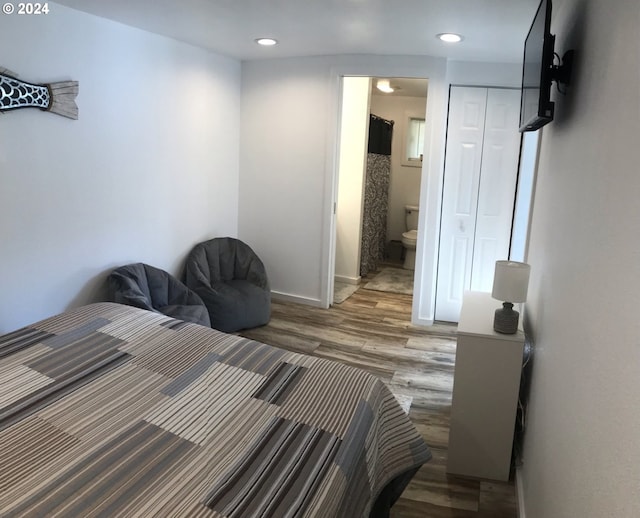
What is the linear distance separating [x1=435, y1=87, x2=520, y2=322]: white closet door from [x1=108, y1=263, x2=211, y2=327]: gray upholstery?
7.39 ft

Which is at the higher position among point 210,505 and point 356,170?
point 356,170

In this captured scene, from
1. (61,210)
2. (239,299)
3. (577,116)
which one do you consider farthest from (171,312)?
(577,116)

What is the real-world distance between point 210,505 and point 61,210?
248 cm

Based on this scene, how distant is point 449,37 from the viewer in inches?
137

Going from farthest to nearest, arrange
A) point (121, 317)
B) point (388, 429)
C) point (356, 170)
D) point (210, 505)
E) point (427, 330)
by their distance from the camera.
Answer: point (356, 170) < point (427, 330) < point (121, 317) < point (388, 429) < point (210, 505)

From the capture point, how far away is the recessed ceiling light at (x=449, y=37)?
3411 millimetres

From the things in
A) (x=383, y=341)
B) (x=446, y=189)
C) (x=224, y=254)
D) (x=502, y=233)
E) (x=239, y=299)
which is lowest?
(x=383, y=341)

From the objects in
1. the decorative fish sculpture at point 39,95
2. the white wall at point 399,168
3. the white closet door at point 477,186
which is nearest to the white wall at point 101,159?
the decorative fish sculpture at point 39,95

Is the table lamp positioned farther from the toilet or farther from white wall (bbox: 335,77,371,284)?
the toilet

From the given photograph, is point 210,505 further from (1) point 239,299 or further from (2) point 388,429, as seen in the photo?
(1) point 239,299

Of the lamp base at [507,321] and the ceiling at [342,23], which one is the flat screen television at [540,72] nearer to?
the ceiling at [342,23]

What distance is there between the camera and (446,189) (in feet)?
14.9

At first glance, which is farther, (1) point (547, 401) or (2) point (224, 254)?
(2) point (224, 254)

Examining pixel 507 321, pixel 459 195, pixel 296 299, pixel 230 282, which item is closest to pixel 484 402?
pixel 507 321
